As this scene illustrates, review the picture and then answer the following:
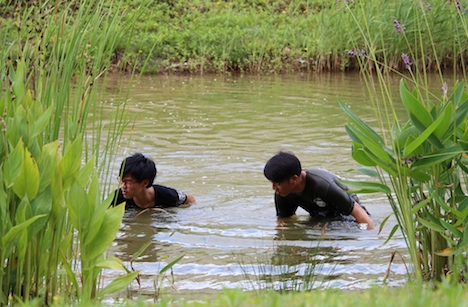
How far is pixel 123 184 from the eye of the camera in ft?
24.6

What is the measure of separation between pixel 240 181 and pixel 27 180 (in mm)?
5484

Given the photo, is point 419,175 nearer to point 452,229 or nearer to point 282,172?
point 452,229

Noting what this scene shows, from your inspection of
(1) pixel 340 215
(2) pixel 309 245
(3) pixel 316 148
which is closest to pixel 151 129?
(3) pixel 316 148

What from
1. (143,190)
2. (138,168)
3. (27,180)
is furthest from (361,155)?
(143,190)

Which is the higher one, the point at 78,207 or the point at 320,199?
the point at 78,207

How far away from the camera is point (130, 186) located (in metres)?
7.49

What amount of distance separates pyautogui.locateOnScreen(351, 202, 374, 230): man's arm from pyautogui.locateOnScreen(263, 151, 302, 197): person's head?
0.59m

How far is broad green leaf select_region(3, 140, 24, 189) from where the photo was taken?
3.78 meters

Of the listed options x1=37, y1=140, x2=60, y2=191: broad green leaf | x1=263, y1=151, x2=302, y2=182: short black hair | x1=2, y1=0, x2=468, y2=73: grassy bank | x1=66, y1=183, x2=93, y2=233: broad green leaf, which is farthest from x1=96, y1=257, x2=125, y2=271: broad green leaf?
x1=2, y1=0, x2=468, y2=73: grassy bank

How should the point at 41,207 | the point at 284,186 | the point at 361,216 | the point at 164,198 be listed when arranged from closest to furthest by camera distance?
1. the point at 41,207
2. the point at 284,186
3. the point at 361,216
4. the point at 164,198

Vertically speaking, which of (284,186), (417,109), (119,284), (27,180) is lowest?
(284,186)

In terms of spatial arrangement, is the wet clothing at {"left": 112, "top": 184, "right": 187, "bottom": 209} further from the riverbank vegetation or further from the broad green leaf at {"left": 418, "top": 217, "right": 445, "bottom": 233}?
the broad green leaf at {"left": 418, "top": 217, "right": 445, "bottom": 233}

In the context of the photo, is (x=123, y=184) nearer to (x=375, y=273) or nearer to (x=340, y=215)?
(x=340, y=215)

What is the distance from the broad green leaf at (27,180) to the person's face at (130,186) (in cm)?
353
